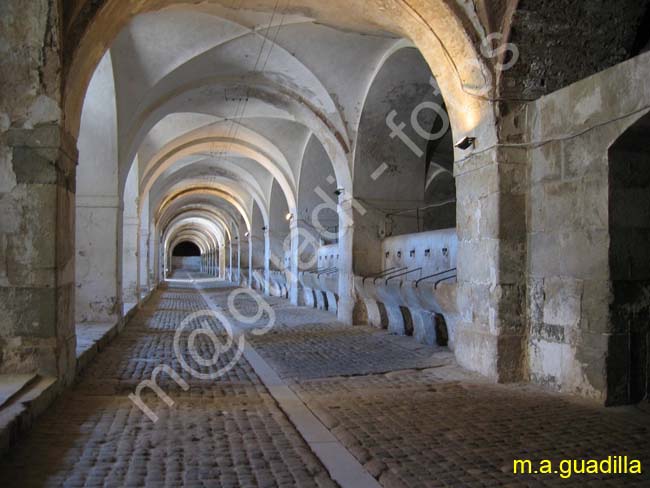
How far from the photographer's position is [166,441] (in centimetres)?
402

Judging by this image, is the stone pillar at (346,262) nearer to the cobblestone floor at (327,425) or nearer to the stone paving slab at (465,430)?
the cobblestone floor at (327,425)

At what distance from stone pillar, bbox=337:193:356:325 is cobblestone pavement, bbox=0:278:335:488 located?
214 inches

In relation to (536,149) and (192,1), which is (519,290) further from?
(192,1)

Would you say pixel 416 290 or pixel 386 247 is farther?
pixel 386 247

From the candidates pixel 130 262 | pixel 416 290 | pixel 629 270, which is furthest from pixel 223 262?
pixel 629 270

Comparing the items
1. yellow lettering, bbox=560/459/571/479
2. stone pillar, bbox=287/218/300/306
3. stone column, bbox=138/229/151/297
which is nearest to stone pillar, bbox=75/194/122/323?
stone pillar, bbox=287/218/300/306

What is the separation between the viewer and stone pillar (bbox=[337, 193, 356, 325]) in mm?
11562

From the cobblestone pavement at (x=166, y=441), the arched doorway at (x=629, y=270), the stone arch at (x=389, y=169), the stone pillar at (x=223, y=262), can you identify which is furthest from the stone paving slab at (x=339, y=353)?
the stone pillar at (x=223, y=262)

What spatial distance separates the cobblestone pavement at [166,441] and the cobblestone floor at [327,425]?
0.01 m

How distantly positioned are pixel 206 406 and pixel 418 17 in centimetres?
503

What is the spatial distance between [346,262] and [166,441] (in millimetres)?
8080

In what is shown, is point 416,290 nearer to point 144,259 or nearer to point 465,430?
point 465,430

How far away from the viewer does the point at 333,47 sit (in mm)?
9812

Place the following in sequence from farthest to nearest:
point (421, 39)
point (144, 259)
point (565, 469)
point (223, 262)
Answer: point (223, 262), point (144, 259), point (421, 39), point (565, 469)
